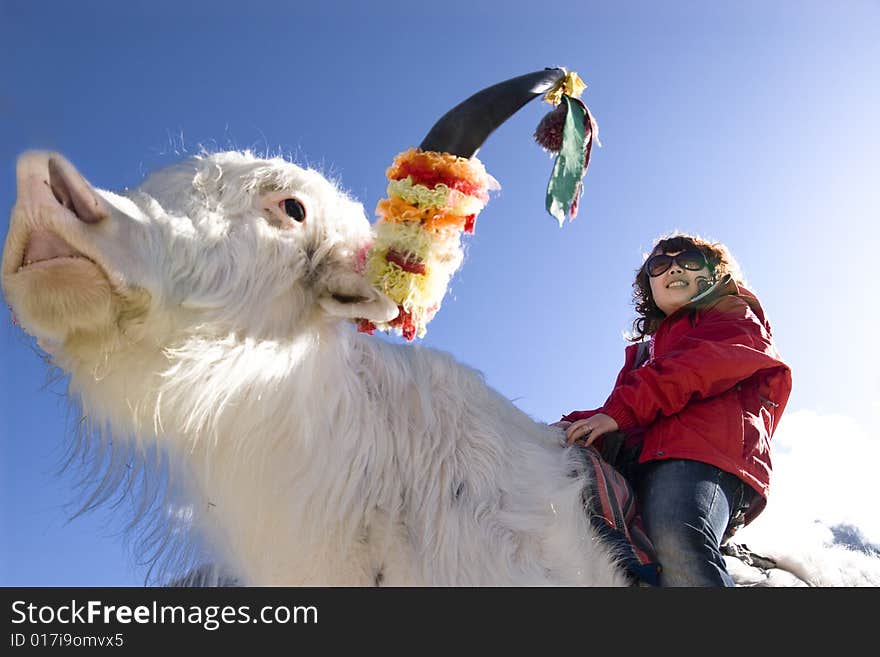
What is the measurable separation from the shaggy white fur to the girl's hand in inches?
7.1

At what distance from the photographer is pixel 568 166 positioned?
3.92 meters

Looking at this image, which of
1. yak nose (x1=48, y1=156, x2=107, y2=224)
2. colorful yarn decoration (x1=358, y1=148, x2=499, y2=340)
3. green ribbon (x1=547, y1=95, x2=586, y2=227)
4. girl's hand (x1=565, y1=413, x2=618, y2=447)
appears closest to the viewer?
yak nose (x1=48, y1=156, x2=107, y2=224)

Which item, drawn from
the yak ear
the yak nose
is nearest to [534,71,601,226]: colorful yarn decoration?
the yak ear

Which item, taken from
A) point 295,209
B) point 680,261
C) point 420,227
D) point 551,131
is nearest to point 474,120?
point 420,227

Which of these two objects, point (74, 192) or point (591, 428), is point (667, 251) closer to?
point (591, 428)

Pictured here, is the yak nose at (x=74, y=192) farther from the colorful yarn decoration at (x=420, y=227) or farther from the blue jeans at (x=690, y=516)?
the blue jeans at (x=690, y=516)

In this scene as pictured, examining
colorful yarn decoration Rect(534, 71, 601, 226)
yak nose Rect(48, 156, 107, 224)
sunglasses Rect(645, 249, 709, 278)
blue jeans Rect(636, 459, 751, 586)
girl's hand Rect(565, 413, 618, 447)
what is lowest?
blue jeans Rect(636, 459, 751, 586)

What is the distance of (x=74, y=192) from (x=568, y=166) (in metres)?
2.33

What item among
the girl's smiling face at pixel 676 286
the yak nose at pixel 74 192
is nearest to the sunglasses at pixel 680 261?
the girl's smiling face at pixel 676 286

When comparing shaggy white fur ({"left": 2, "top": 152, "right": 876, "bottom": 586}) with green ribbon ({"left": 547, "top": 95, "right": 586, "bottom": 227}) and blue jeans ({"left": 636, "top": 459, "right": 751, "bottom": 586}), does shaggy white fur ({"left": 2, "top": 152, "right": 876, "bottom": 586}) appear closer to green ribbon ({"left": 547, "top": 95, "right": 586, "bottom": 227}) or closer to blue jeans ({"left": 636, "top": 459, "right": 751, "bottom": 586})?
blue jeans ({"left": 636, "top": 459, "right": 751, "bottom": 586})

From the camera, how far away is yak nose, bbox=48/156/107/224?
2641mm

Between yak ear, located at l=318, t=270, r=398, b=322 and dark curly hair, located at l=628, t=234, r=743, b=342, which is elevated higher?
dark curly hair, located at l=628, t=234, r=743, b=342

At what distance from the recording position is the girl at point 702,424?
130 inches
